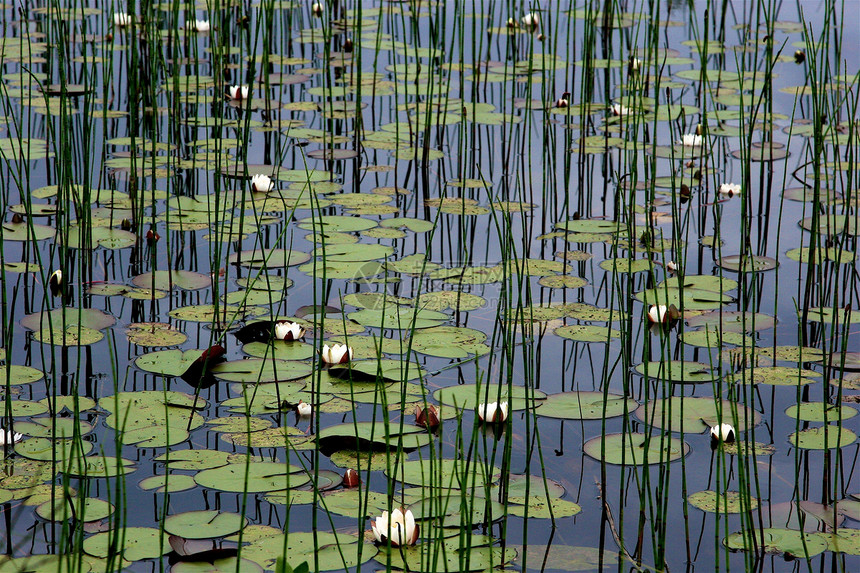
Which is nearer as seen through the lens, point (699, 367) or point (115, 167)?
point (699, 367)

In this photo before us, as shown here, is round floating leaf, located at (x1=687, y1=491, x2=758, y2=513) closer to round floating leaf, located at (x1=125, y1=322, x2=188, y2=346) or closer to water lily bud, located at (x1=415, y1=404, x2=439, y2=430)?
water lily bud, located at (x1=415, y1=404, x2=439, y2=430)

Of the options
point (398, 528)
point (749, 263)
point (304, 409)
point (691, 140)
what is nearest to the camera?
point (398, 528)

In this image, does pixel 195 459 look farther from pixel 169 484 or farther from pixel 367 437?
pixel 367 437

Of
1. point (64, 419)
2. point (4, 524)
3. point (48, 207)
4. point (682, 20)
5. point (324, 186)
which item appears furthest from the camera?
point (682, 20)

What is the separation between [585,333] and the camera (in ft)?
7.72

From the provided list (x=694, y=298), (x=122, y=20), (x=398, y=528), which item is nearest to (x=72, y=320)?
(x=398, y=528)

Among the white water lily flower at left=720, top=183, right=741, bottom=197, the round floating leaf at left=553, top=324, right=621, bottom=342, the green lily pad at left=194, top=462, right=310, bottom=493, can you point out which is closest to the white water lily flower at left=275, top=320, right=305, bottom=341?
the green lily pad at left=194, top=462, right=310, bottom=493

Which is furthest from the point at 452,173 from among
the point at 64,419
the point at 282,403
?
the point at 64,419

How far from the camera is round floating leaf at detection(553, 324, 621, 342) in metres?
2.32

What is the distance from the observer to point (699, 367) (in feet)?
7.27

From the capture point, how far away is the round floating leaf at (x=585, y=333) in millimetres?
2320

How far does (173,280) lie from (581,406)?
115 cm

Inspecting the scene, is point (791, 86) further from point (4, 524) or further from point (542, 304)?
point (4, 524)

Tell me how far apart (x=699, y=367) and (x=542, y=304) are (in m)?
0.46
